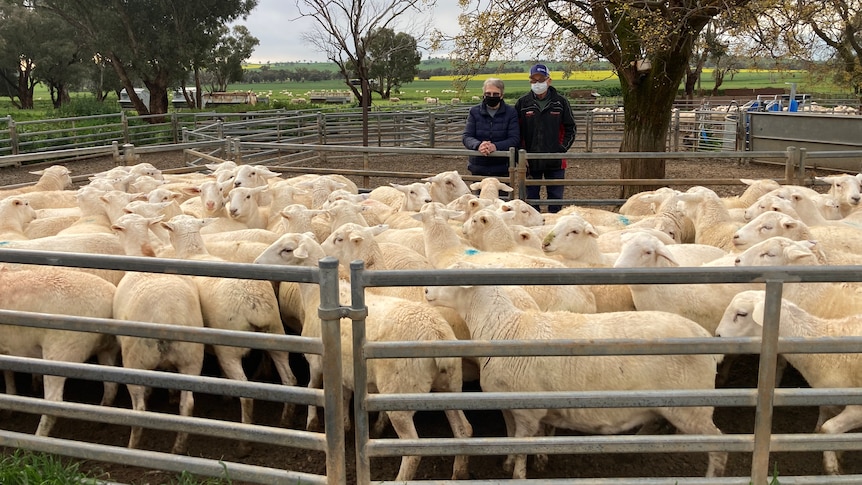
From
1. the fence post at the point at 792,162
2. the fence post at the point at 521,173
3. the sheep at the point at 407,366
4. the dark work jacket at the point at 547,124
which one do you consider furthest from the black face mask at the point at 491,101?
the sheep at the point at 407,366

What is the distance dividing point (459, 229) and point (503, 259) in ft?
4.60

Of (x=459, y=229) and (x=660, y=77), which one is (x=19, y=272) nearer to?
Answer: (x=459, y=229)

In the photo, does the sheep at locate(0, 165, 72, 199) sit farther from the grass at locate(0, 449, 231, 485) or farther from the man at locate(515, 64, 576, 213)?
the grass at locate(0, 449, 231, 485)

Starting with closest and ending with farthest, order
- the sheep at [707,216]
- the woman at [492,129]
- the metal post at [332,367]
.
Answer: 1. the metal post at [332,367]
2. the sheep at [707,216]
3. the woman at [492,129]

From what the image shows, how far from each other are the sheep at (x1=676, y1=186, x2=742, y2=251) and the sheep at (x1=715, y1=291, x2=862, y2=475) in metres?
2.36

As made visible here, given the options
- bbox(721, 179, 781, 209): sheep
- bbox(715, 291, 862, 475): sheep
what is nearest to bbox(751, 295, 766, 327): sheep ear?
bbox(715, 291, 862, 475): sheep

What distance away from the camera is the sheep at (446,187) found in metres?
7.86

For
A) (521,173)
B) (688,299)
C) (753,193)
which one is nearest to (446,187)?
(521,173)

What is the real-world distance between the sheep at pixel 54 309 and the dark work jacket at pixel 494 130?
5.15 meters

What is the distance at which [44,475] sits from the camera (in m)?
3.29

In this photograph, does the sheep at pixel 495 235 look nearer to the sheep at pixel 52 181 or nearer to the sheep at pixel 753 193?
the sheep at pixel 753 193

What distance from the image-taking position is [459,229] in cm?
621

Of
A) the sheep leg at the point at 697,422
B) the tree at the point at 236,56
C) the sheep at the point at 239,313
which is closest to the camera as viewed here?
the sheep leg at the point at 697,422

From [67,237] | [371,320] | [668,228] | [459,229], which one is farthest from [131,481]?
[668,228]
